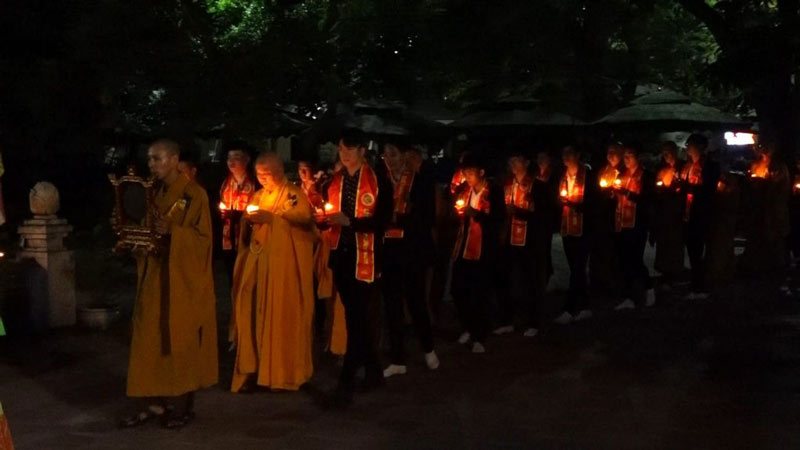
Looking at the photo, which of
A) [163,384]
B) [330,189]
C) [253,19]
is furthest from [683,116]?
[163,384]

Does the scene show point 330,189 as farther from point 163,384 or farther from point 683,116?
point 683,116

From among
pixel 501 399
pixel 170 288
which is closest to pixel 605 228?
pixel 501 399

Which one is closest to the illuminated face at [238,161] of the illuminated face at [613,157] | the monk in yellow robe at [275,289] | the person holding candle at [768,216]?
the monk in yellow robe at [275,289]

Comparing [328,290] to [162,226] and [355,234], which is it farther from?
[162,226]

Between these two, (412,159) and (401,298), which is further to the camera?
(412,159)

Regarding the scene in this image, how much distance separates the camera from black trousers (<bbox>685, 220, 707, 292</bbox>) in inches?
509

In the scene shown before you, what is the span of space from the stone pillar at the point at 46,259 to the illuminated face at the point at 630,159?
5.67 metres

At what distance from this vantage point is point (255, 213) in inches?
311

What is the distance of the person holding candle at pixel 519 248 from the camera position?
10.5 metres

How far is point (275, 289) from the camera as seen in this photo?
8.04m

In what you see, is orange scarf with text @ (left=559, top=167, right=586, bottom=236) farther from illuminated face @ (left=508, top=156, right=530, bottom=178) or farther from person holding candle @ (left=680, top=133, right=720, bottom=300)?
person holding candle @ (left=680, top=133, right=720, bottom=300)

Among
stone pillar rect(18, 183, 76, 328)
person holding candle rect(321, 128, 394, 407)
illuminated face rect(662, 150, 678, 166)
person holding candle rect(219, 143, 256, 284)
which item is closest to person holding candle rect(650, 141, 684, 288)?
illuminated face rect(662, 150, 678, 166)

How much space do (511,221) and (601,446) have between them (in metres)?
4.05

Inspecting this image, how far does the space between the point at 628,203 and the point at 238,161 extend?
4.35 meters
